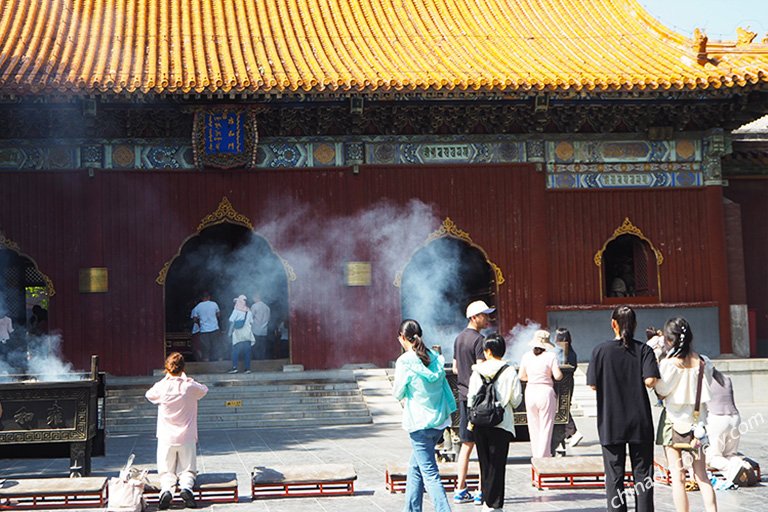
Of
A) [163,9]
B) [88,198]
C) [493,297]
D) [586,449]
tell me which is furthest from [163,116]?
[586,449]

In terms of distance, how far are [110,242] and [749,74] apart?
10546 millimetres

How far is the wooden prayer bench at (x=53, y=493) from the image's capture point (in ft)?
23.6

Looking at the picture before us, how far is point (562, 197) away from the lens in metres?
16.1

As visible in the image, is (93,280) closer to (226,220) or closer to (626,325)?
(226,220)

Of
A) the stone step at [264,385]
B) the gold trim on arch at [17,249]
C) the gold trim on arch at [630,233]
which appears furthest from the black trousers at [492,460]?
the gold trim on arch at [17,249]

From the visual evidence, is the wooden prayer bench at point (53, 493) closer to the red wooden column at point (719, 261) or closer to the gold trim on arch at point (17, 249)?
the gold trim on arch at point (17, 249)

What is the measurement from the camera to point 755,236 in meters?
17.6

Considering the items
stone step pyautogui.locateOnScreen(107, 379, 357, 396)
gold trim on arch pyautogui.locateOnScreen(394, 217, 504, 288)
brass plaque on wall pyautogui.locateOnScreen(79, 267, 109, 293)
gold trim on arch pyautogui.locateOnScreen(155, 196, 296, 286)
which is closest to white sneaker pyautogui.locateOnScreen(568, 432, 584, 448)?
stone step pyautogui.locateOnScreen(107, 379, 357, 396)

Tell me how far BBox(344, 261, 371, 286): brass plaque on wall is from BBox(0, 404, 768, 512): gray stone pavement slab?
3500 millimetres

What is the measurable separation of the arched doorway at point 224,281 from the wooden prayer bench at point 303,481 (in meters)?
10.5

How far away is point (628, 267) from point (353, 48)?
635 cm

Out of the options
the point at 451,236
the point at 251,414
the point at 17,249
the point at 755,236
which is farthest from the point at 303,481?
the point at 755,236

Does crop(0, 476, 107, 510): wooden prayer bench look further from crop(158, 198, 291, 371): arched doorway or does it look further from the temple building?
crop(158, 198, 291, 371): arched doorway

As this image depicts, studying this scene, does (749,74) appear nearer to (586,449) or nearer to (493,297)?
(493,297)
